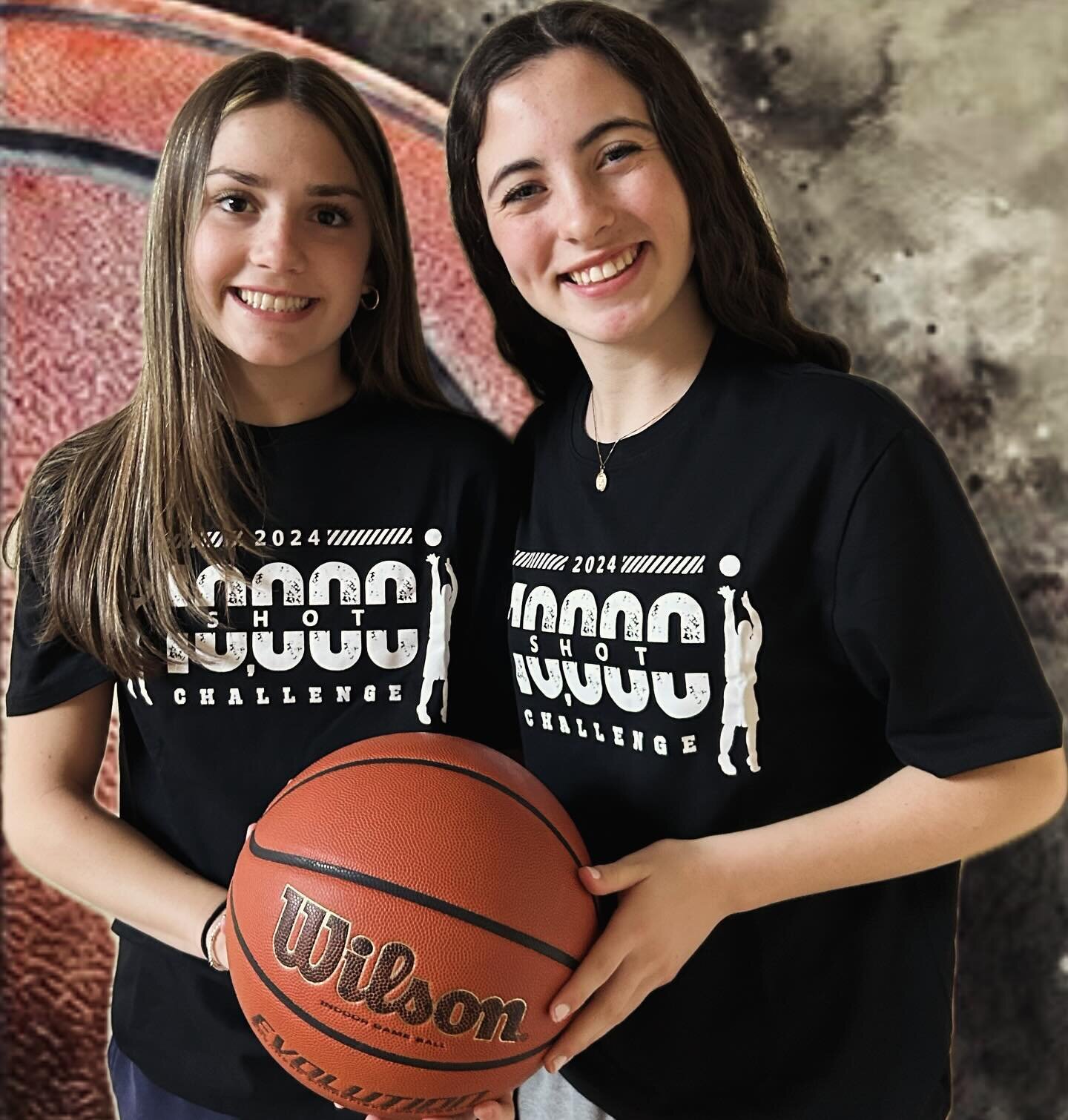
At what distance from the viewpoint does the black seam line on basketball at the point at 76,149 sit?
1.67 m

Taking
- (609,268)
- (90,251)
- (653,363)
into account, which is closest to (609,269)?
(609,268)

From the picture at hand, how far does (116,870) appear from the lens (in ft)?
3.46

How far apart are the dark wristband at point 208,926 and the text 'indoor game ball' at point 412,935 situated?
15 cm

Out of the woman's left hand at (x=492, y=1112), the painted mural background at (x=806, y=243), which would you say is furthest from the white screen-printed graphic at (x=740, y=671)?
the painted mural background at (x=806, y=243)

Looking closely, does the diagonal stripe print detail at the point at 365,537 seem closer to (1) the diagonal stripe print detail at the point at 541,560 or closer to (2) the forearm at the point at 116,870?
(1) the diagonal stripe print detail at the point at 541,560

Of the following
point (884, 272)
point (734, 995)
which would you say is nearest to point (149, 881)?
point (734, 995)

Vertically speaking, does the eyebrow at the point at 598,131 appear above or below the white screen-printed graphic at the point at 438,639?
above

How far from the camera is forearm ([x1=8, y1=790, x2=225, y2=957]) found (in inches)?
40.1

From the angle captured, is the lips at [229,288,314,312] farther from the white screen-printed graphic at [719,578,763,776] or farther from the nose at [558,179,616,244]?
the white screen-printed graphic at [719,578,763,776]

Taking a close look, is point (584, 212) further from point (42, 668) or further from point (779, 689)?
point (42, 668)

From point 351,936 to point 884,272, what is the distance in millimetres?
1214

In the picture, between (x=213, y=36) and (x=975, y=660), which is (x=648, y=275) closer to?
(x=975, y=660)

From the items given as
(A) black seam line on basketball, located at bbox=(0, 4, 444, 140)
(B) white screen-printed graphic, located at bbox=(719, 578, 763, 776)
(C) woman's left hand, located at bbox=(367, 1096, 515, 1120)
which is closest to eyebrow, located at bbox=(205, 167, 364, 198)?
(B) white screen-printed graphic, located at bbox=(719, 578, 763, 776)

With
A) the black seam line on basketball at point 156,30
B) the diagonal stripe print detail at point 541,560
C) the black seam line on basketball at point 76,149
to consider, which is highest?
the black seam line on basketball at point 156,30
